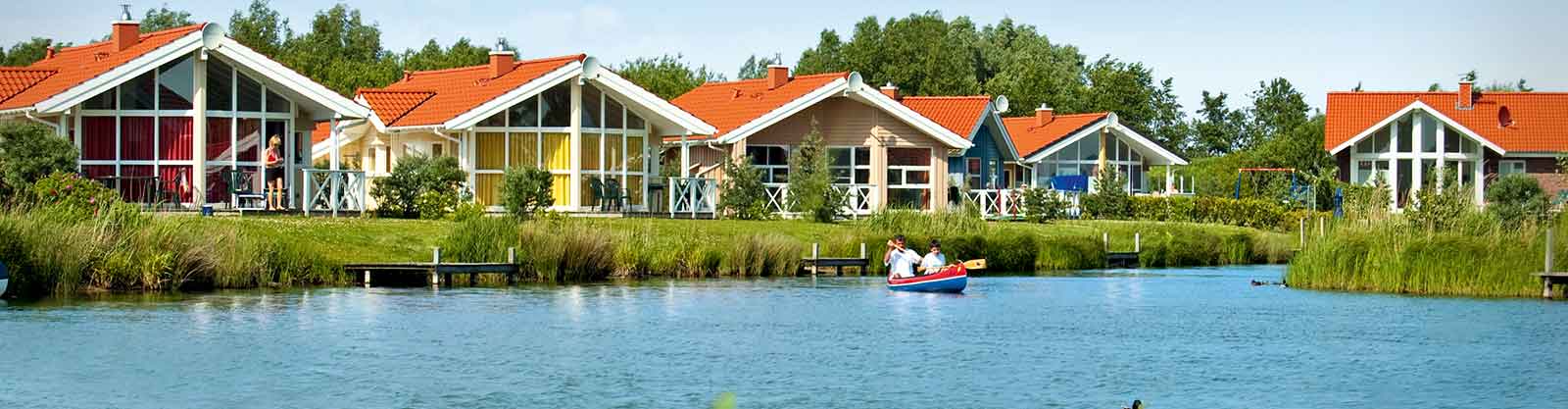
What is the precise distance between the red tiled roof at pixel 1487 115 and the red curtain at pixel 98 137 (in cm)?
3819

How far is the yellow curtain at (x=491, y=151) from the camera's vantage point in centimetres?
4456

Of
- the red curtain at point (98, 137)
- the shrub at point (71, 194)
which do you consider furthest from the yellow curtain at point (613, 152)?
the shrub at point (71, 194)

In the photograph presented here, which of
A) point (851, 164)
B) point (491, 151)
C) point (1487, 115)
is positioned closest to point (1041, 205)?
point (851, 164)

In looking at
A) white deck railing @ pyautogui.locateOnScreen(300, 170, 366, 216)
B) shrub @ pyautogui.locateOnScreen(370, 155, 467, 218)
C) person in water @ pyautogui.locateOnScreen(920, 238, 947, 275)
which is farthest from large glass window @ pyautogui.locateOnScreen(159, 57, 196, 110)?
person in water @ pyautogui.locateOnScreen(920, 238, 947, 275)

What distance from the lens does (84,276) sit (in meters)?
31.6

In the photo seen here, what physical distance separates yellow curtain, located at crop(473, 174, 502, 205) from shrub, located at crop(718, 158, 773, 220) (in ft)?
16.1

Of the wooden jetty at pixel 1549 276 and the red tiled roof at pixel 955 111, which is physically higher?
the red tiled roof at pixel 955 111

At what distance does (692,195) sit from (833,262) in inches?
256

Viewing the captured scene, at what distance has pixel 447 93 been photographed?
48344 mm

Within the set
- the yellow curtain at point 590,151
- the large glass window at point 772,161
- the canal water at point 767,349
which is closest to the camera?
the canal water at point 767,349

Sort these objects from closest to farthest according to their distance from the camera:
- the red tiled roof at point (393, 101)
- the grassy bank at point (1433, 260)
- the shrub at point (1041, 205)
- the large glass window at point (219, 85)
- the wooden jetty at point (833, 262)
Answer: the grassy bank at point (1433, 260), the wooden jetty at point (833, 262), the large glass window at point (219, 85), the red tiled roof at point (393, 101), the shrub at point (1041, 205)

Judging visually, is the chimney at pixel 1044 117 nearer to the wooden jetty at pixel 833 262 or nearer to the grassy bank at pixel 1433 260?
the wooden jetty at pixel 833 262

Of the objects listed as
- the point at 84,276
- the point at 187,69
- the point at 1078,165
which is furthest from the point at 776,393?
the point at 1078,165

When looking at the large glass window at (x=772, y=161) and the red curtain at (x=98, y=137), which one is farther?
the large glass window at (x=772, y=161)
